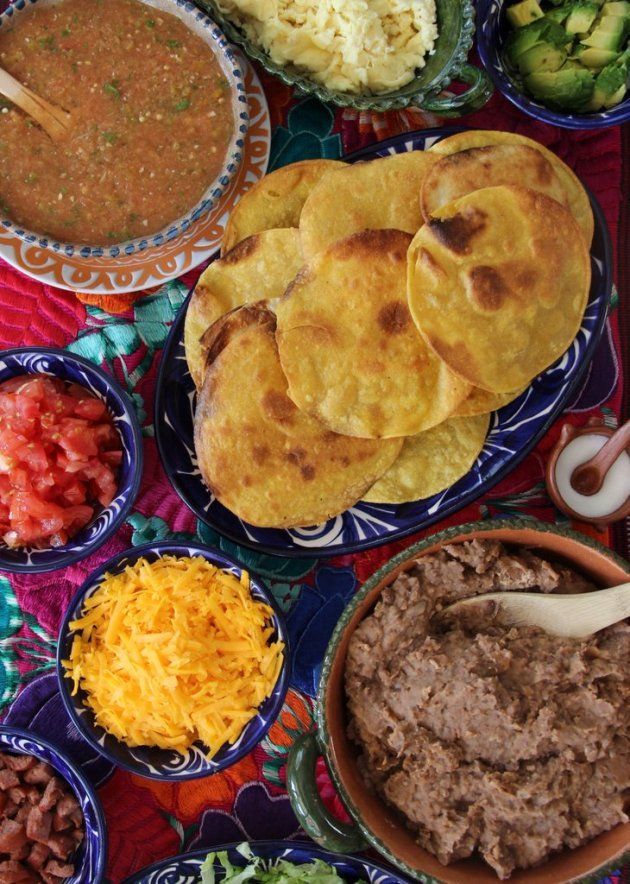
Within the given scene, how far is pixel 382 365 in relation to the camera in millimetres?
2385

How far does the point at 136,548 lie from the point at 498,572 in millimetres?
1107

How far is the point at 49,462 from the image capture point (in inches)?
104

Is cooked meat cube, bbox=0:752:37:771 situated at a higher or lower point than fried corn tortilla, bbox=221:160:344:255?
lower

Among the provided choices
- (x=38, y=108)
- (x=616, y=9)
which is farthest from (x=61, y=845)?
(x=616, y=9)

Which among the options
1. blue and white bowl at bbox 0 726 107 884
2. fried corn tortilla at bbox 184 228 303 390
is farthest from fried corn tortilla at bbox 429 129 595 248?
blue and white bowl at bbox 0 726 107 884

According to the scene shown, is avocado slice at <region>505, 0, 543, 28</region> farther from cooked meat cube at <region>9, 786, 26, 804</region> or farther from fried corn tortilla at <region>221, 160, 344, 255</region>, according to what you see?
cooked meat cube at <region>9, 786, 26, 804</region>

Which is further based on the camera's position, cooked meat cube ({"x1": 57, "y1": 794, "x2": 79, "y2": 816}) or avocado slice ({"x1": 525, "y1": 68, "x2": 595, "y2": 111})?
cooked meat cube ({"x1": 57, "y1": 794, "x2": 79, "y2": 816})

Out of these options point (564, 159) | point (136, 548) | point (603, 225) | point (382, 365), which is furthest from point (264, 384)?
point (564, 159)

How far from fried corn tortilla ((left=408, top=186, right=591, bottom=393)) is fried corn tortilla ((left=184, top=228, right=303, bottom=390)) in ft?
1.37

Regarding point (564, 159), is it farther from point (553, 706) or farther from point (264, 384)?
point (553, 706)

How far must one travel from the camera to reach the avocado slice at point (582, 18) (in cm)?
258

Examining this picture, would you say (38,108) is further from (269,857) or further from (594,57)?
(269,857)

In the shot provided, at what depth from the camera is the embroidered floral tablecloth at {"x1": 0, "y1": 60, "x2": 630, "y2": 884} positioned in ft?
9.32

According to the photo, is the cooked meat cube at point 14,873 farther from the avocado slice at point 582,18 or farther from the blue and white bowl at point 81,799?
the avocado slice at point 582,18
